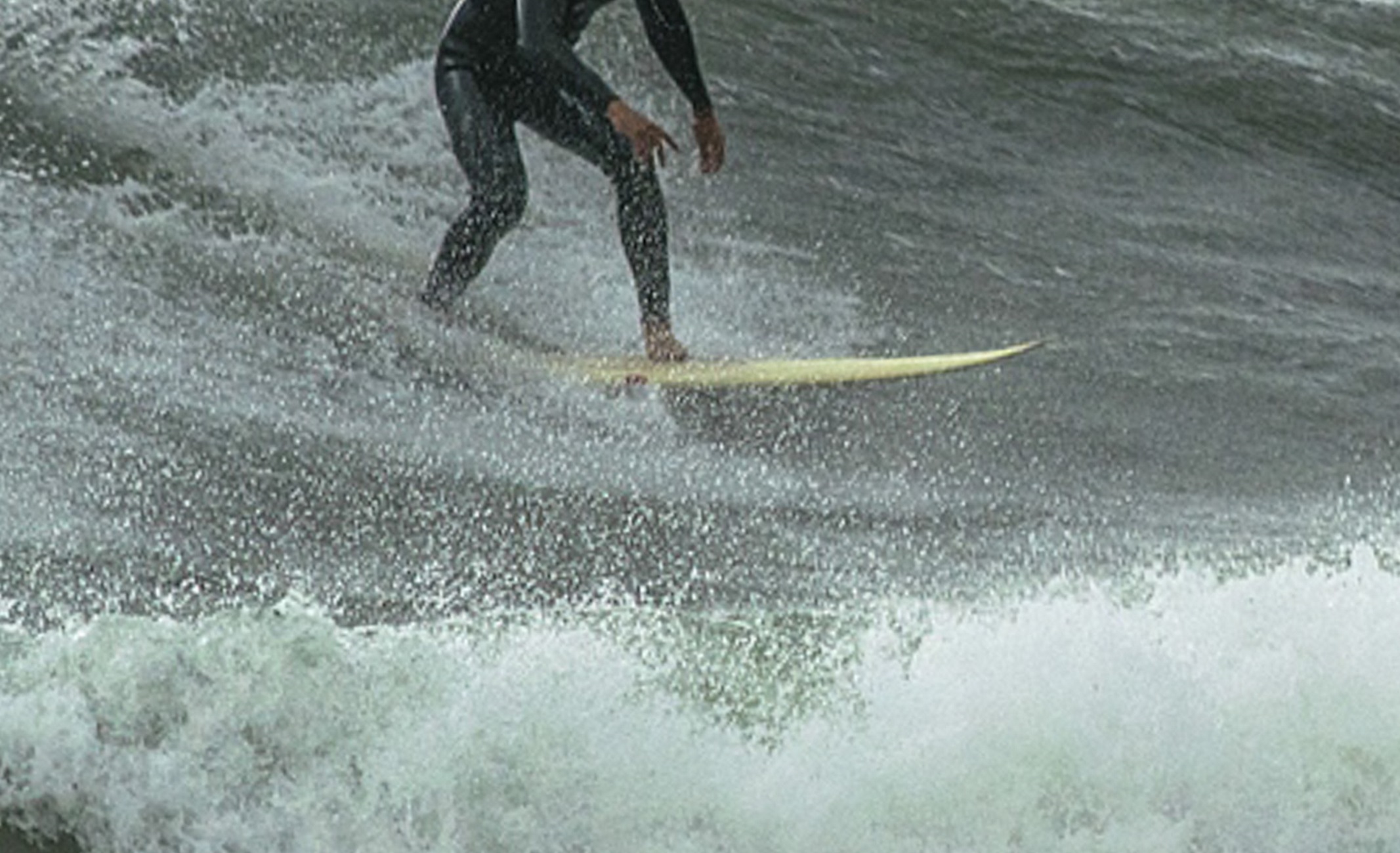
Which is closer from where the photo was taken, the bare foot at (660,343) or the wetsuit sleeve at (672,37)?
the wetsuit sleeve at (672,37)

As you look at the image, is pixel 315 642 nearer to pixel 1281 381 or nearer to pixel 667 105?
pixel 1281 381

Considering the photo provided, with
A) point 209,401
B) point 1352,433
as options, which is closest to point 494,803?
point 209,401

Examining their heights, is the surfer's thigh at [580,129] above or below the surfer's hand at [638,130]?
below

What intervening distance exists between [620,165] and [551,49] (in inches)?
17.6

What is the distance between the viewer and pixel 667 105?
9.07 metres

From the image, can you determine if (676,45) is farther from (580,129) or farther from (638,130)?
(638,130)

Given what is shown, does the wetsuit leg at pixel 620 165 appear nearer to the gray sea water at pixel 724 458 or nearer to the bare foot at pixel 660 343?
the bare foot at pixel 660 343

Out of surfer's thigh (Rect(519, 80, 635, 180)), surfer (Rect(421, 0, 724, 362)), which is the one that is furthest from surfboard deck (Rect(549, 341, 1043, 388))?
surfer's thigh (Rect(519, 80, 635, 180))

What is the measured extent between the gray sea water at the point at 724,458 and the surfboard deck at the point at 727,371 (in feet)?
0.25

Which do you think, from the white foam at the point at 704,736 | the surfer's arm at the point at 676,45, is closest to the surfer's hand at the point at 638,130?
the surfer's arm at the point at 676,45

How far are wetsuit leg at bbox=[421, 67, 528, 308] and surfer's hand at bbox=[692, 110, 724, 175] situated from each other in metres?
0.42

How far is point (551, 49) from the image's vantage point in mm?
5863

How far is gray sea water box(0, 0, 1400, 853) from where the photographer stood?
474 centimetres

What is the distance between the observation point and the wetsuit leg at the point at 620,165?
20.3ft
